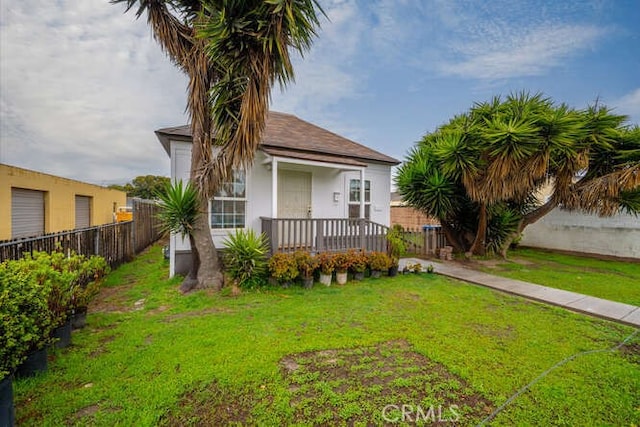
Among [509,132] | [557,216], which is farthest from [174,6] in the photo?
[557,216]

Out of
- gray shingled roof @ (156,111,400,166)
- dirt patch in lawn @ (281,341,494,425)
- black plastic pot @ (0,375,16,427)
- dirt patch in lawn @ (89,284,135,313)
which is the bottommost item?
dirt patch in lawn @ (281,341,494,425)

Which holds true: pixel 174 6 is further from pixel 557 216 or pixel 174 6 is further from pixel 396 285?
pixel 557 216

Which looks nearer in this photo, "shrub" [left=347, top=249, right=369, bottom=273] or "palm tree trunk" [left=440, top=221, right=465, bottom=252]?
"shrub" [left=347, top=249, right=369, bottom=273]

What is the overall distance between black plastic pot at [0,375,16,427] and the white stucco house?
492cm

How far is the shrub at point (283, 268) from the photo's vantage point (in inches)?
240

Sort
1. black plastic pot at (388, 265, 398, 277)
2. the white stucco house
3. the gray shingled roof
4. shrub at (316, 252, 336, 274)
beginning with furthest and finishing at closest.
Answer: black plastic pot at (388, 265, 398, 277) < the gray shingled roof < the white stucco house < shrub at (316, 252, 336, 274)

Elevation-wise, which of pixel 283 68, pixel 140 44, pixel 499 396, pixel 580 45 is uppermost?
pixel 580 45

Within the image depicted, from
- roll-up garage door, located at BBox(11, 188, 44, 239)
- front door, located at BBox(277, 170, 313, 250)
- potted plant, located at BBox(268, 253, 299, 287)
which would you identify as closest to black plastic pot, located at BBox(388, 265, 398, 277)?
potted plant, located at BBox(268, 253, 299, 287)

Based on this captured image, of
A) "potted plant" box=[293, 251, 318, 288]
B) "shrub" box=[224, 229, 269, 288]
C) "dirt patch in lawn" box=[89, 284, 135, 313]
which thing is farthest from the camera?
"potted plant" box=[293, 251, 318, 288]

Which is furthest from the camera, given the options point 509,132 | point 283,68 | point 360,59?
point 360,59

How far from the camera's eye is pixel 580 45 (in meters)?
10.0

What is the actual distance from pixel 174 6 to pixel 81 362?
21.6 ft

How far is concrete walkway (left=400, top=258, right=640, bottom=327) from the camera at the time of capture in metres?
4.82

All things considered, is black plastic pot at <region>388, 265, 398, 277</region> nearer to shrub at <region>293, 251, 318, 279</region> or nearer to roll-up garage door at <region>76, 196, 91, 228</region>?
shrub at <region>293, 251, 318, 279</region>
